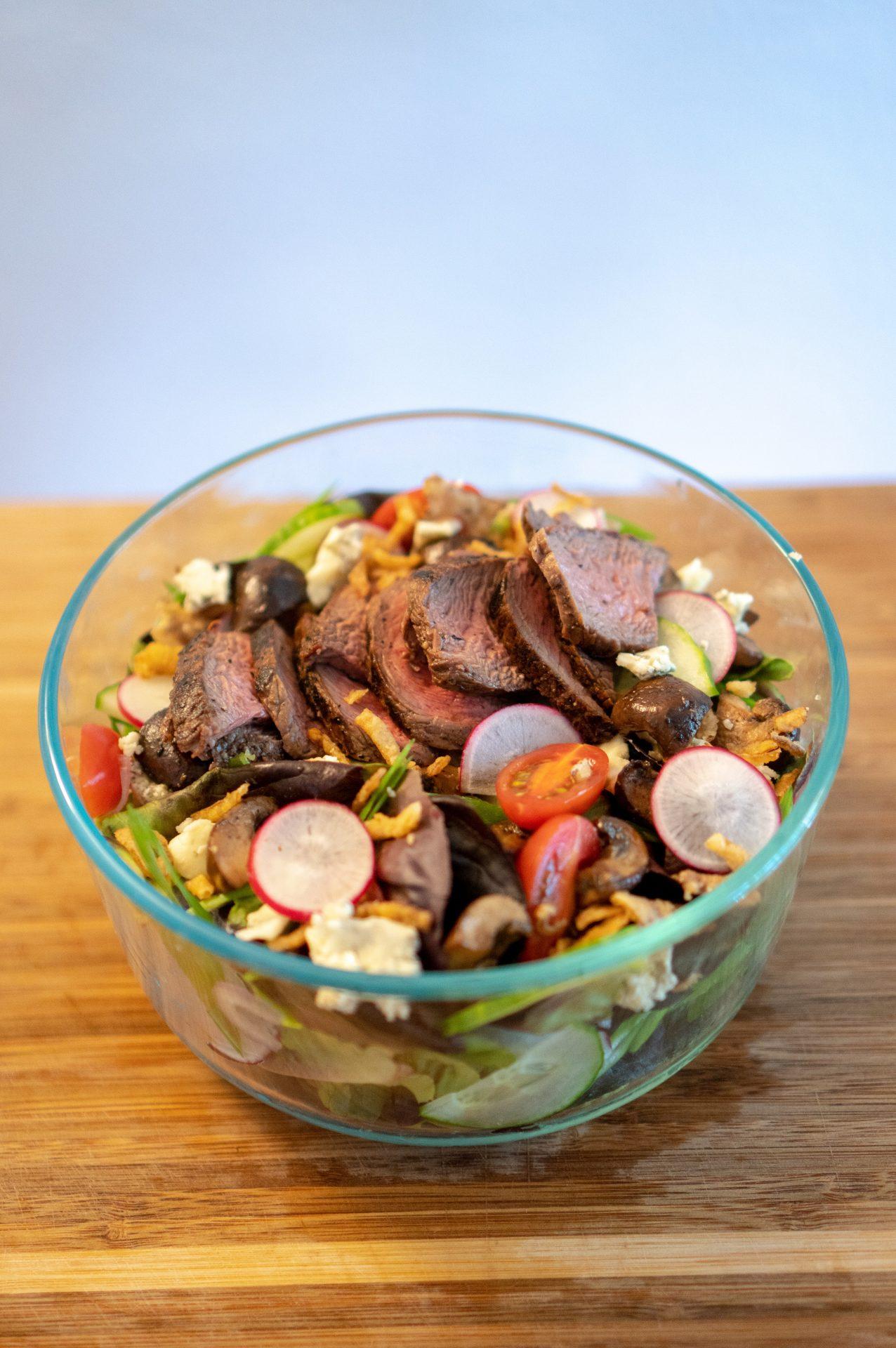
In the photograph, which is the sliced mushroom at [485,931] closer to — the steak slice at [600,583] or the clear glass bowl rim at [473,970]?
the clear glass bowl rim at [473,970]

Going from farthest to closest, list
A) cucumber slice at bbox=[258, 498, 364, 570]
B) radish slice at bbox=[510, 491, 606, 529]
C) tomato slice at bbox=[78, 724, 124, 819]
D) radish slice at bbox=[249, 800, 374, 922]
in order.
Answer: cucumber slice at bbox=[258, 498, 364, 570], radish slice at bbox=[510, 491, 606, 529], tomato slice at bbox=[78, 724, 124, 819], radish slice at bbox=[249, 800, 374, 922]

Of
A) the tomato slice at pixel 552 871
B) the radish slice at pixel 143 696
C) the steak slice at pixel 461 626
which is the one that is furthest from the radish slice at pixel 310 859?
the radish slice at pixel 143 696

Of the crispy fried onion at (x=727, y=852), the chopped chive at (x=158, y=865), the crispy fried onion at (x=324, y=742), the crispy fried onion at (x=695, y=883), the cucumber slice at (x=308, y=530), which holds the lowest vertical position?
the chopped chive at (x=158, y=865)

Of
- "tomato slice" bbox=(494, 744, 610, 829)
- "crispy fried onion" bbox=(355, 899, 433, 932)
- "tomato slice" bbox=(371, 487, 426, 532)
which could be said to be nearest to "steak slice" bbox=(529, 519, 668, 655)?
"tomato slice" bbox=(494, 744, 610, 829)

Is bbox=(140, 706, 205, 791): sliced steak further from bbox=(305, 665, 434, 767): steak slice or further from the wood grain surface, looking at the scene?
the wood grain surface

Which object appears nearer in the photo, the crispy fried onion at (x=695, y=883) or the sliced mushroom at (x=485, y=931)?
the sliced mushroom at (x=485, y=931)

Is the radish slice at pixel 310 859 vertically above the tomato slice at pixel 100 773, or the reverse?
the radish slice at pixel 310 859
